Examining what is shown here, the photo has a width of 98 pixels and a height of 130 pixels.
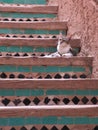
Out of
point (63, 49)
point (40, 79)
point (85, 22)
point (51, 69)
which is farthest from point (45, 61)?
point (85, 22)

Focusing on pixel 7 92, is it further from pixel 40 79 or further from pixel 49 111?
pixel 49 111

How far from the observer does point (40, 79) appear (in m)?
3.19

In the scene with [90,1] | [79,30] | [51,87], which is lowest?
[51,87]

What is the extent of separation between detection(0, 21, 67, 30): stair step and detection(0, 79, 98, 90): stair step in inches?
49.9

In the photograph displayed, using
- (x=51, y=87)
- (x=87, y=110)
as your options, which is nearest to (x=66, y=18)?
(x=51, y=87)

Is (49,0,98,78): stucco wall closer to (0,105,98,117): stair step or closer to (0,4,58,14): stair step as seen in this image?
(0,4,58,14): stair step

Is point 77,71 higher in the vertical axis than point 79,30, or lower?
lower

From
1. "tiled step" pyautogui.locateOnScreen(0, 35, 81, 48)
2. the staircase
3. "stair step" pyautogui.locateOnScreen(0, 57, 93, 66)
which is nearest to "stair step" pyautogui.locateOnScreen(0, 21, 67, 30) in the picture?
the staircase

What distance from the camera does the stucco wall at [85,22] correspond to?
3.60 metres

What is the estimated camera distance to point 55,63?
3.57 m

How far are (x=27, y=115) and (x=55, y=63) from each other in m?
0.91

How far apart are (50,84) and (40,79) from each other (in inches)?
3.4

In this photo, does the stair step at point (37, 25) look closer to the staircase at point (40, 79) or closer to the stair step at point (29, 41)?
the staircase at point (40, 79)

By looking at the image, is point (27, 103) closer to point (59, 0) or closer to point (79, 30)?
point (79, 30)
